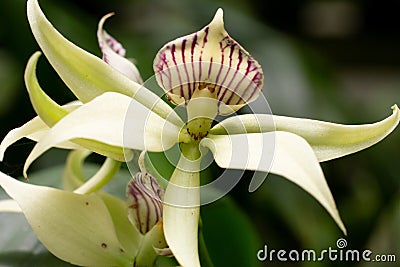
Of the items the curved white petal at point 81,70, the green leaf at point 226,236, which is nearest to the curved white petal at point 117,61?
the curved white petal at point 81,70

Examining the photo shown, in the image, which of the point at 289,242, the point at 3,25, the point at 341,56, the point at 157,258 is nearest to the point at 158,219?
the point at 157,258

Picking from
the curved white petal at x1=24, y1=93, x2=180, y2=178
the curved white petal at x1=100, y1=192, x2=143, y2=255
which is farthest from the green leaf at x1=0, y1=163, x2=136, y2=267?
the curved white petal at x1=24, y1=93, x2=180, y2=178

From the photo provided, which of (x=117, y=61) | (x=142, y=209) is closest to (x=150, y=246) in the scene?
(x=142, y=209)

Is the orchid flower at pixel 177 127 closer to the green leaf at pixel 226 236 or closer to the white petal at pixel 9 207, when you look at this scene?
the white petal at pixel 9 207

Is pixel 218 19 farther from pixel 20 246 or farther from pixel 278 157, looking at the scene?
pixel 20 246

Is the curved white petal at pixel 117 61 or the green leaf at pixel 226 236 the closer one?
the curved white petal at pixel 117 61

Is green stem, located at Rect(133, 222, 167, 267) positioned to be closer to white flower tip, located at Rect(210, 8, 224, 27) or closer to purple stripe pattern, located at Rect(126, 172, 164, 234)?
purple stripe pattern, located at Rect(126, 172, 164, 234)

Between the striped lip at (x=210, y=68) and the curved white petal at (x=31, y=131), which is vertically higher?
the striped lip at (x=210, y=68)

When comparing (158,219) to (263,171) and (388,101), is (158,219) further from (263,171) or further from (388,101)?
(388,101)
